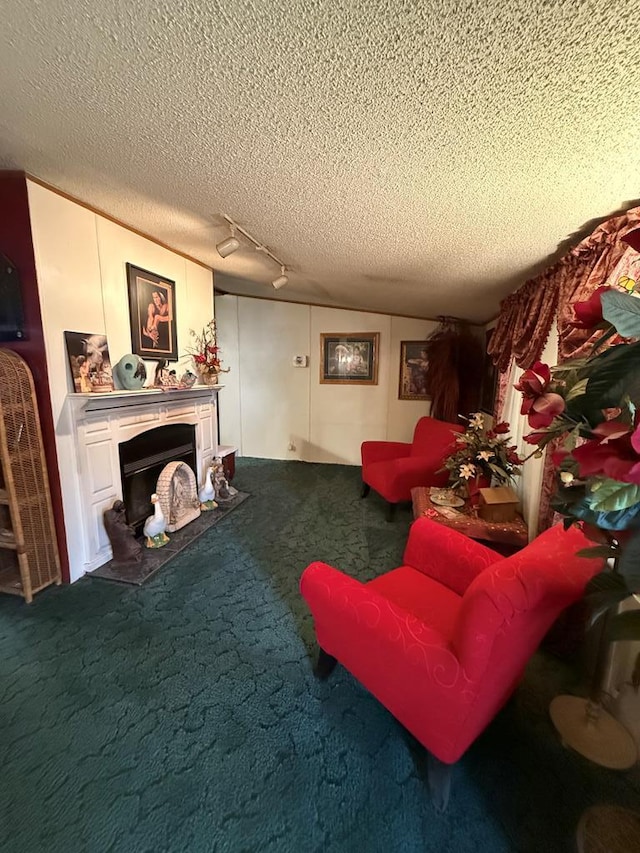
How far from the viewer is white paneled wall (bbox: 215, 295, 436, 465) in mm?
4637

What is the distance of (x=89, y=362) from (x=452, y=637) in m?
2.44

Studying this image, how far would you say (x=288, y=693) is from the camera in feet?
4.79

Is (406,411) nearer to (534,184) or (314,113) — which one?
(534,184)

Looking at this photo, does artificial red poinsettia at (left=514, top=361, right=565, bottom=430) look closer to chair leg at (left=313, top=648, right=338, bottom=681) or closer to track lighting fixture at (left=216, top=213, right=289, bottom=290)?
chair leg at (left=313, top=648, right=338, bottom=681)

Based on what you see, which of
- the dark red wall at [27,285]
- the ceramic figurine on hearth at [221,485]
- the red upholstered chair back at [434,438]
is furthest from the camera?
the ceramic figurine on hearth at [221,485]

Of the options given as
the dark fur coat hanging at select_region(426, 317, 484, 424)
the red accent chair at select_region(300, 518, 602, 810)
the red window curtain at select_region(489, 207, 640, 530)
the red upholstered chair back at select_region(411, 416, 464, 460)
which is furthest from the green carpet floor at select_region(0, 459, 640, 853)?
the dark fur coat hanging at select_region(426, 317, 484, 424)

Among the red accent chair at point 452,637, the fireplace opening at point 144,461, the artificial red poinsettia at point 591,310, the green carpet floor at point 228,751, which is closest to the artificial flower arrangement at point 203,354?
the fireplace opening at point 144,461

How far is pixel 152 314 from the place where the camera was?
2.75 m

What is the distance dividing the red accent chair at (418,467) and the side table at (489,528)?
0.61 meters

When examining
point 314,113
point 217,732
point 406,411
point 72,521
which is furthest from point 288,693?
point 406,411

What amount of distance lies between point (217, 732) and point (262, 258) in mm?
2970

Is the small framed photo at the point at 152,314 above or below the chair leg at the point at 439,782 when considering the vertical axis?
above

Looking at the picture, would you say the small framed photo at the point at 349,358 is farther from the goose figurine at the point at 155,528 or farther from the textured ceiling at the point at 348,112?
the goose figurine at the point at 155,528

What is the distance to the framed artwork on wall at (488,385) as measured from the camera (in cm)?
332
